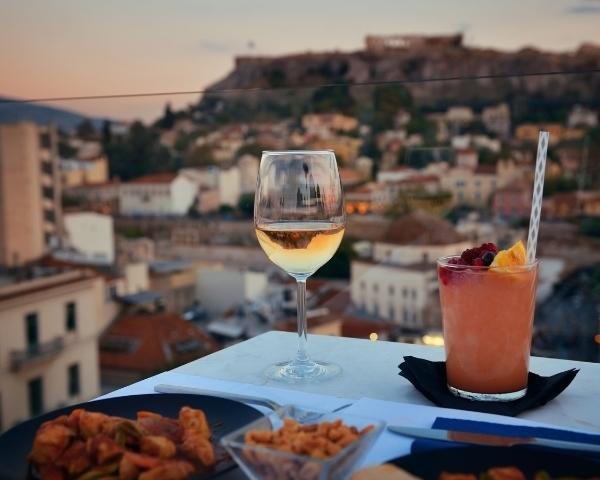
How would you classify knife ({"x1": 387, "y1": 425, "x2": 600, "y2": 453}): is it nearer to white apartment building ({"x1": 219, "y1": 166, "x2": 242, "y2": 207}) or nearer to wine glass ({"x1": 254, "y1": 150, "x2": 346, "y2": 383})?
wine glass ({"x1": 254, "y1": 150, "x2": 346, "y2": 383})

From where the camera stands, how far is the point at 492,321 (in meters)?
0.68

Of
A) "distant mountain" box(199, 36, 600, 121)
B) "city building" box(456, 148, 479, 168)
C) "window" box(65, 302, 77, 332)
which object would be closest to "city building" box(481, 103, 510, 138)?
"distant mountain" box(199, 36, 600, 121)

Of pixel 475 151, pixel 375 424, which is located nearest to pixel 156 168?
pixel 475 151

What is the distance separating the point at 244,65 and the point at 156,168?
383 cm

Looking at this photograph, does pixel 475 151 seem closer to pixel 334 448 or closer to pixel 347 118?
pixel 347 118

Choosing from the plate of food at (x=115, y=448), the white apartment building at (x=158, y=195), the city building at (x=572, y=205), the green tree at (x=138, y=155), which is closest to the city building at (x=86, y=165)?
the green tree at (x=138, y=155)

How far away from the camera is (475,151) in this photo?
53.6 feet

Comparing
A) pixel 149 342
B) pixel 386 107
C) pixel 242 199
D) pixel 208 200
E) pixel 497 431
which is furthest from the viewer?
pixel 208 200

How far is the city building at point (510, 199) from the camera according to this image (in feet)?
47.0

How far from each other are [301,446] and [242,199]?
11.3 meters

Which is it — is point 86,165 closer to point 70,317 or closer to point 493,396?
point 70,317

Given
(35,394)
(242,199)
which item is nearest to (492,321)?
(242,199)

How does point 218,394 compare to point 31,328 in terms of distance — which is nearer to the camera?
point 218,394

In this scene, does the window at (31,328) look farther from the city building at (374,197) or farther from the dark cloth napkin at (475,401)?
the dark cloth napkin at (475,401)
